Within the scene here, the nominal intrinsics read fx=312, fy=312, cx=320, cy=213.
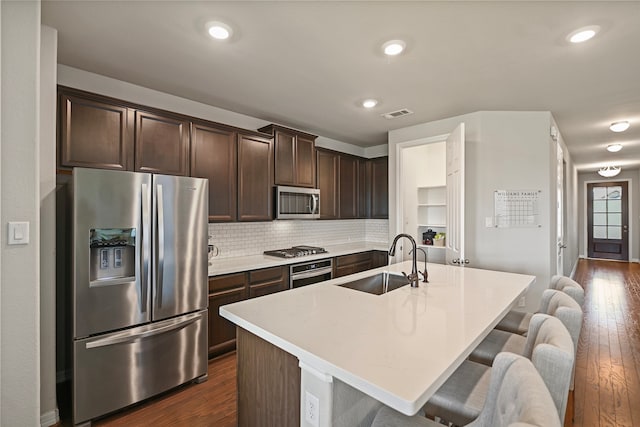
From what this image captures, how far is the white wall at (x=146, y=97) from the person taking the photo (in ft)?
8.34

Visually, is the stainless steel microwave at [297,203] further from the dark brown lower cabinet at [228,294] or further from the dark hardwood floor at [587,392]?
the dark hardwood floor at [587,392]

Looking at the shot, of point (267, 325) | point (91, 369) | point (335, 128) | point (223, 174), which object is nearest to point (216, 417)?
point (91, 369)

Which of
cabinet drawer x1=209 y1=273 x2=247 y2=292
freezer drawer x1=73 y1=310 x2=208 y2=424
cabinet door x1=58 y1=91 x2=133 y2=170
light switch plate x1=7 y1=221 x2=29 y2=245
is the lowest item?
freezer drawer x1=73 y1=310 x2=208 y2=424

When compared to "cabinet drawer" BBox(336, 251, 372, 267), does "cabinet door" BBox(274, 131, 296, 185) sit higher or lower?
higher

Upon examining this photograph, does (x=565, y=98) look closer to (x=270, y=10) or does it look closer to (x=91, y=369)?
(x=270, y=10)

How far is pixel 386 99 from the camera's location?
3.20 m

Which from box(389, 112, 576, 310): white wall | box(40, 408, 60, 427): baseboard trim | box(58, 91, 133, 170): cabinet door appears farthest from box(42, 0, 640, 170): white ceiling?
box(40, 408, 60, 427): baseboard trim

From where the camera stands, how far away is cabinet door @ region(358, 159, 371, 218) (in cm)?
507

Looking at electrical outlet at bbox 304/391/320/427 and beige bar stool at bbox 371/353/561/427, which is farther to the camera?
electrical outlet at bbox 304/391/320/427

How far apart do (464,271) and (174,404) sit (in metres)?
2.47

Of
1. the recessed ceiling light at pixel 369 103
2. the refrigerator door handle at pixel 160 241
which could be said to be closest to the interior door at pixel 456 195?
the recessed ceiling light at pixel 369 103

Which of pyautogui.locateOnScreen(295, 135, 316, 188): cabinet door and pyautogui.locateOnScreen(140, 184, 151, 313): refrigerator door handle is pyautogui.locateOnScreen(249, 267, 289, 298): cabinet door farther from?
pyautogui.locateOnScreen(295, 135, 316, 188): cabinet door

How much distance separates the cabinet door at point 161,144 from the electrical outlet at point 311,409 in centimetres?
228

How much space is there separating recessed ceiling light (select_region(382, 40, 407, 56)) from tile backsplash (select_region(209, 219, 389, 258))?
2413 millimetres
